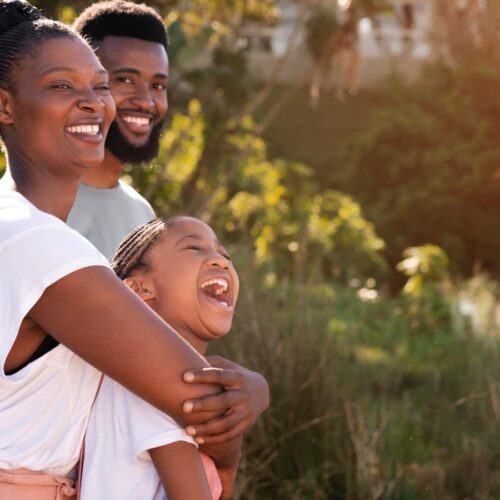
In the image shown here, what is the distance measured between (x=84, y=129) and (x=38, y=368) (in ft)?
1.73

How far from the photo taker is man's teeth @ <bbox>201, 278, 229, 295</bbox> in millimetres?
2568

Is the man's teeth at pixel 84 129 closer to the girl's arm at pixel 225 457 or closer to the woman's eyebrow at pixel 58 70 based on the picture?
the woman's eyebrow at pixel 58 70

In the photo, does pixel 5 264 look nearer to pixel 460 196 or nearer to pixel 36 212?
pixel 36 212

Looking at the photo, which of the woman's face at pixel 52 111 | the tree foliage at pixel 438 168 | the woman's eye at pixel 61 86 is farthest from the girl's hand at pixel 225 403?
the tree foliage at pixel 438 168

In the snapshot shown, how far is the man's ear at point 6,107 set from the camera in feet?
7.98

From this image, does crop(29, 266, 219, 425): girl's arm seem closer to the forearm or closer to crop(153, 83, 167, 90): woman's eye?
the forearm

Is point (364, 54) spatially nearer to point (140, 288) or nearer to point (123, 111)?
point (123, 111)

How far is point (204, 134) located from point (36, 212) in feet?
40.1

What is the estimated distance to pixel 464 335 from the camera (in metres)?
9.12

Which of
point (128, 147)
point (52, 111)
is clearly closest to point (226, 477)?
point (52, 111)

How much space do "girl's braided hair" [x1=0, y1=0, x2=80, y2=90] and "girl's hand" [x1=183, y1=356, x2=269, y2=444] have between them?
716mm

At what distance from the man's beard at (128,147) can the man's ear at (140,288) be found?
58.4 inches

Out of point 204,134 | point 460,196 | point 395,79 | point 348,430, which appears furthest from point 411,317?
point 395,79

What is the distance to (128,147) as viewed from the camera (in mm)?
4074
